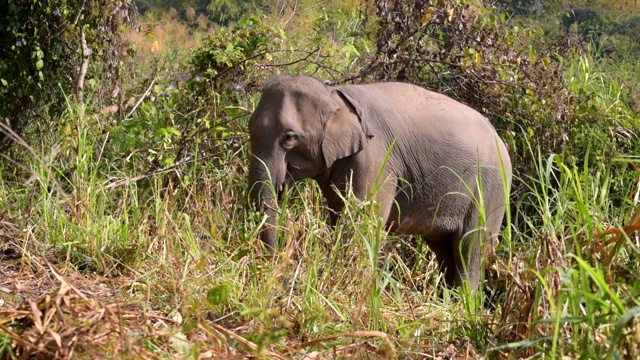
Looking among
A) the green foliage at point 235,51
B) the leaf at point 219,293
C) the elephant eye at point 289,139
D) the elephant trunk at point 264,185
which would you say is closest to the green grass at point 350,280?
the leaf at point 219,293

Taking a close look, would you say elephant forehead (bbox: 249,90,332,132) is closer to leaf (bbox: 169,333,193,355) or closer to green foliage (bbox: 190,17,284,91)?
green foliage (bbox: 190,17,284,91)

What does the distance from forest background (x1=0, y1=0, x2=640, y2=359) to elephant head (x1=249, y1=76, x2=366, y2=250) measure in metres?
0.37

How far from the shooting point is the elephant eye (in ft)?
19.3

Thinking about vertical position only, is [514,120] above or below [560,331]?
below

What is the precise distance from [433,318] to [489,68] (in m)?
3.75

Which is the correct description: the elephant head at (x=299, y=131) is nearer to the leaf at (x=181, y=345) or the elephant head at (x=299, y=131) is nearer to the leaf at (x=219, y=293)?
the leaf at (x=219, y=293)

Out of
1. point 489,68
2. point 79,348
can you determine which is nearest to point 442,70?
point 489,68

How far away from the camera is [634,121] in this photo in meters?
8.16

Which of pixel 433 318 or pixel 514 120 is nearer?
pixel 433 318

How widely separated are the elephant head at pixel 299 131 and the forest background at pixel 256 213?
1.20 ft

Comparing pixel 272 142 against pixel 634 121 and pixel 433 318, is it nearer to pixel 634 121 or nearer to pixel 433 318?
pixel 433 318

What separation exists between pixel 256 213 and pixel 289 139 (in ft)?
3.56

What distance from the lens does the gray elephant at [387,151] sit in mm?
5891

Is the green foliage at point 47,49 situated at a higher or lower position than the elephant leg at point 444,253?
higher
